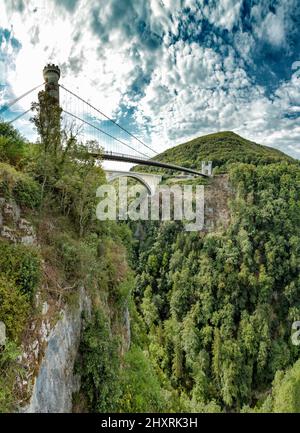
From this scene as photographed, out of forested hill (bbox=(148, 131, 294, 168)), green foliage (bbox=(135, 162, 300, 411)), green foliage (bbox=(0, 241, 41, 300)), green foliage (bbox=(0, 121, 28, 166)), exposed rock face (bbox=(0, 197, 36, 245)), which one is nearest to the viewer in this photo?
green foliage (bbox=(0, 241, 41, 300))

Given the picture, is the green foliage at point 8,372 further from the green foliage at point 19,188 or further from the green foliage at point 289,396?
the green foliage at point 289,396

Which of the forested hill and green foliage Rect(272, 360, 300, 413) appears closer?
green foliage Rect(272, 360, 300, 413)

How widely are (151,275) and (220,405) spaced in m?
13.6

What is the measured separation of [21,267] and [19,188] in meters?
3.11

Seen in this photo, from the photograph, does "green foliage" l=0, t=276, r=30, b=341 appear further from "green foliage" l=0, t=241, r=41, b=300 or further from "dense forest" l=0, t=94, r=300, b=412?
"green foliage" l=0, t=241, r=41, b=300

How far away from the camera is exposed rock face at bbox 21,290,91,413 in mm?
5362

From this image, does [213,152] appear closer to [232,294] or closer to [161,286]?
→ [161,286]

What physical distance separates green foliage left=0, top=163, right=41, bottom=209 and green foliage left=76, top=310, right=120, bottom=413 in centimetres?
414

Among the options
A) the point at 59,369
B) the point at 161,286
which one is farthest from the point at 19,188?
the point at 161,286

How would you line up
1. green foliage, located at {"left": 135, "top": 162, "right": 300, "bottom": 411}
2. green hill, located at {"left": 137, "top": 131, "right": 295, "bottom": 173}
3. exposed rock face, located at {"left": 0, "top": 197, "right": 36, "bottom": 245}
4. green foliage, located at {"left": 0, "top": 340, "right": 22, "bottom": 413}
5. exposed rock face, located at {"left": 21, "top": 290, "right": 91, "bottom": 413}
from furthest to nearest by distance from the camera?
green hill, located at {"left": 137, "top": 131, "right": 295, "bottom": 173}
green foliage, located at {"left": 135, "top": 162, "right": 300, "bottom": 411}
exposed rock face, located at {"left": 0, "top": 197, "right": 36, "bottom": 245}
exposed rock face, located at {"left": 21, "top": 290, "right": 91, "bottom": 413}
green foliage, located at {"left": 0, "top": 340, "right": 22, "bottom": 413}

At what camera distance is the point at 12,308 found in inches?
207

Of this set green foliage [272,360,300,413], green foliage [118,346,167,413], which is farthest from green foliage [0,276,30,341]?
green foliage [272,360,300,413]

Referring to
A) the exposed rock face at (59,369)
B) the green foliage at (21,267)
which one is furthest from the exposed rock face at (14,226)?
the exposed rock face at (59,369)

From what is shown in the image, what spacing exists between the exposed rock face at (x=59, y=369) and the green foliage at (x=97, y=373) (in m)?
0.24
